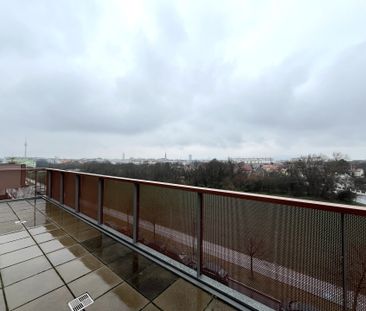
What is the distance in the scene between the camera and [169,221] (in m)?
2.31

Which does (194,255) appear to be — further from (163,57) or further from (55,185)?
(163,57)

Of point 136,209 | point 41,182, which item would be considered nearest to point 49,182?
point 41,182

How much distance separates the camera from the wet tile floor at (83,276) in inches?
67.7

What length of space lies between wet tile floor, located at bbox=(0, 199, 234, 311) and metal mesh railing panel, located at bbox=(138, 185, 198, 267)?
0.21 metres

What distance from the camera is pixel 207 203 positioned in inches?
77.3

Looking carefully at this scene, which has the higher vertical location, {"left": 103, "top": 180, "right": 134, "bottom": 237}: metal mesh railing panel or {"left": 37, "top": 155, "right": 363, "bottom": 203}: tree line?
{"left": 103, "top": 180, "right": 134, "bottom": 237}: metal mesh railing panel

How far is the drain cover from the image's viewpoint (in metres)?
1.65

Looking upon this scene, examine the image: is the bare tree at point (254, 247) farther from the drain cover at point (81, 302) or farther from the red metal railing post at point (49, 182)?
the red metal railing post at point (49, 182)

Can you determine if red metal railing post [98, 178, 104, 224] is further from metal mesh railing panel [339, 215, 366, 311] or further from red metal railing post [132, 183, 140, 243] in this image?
metal mesh railing panel [339, 215, 366, 311]

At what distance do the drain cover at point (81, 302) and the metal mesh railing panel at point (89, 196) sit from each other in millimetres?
1869

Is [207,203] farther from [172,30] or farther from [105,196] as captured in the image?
[172,30]

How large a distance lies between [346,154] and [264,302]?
3837 cm

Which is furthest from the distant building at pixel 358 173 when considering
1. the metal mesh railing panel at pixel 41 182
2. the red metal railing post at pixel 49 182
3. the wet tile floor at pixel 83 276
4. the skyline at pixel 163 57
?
the metal mesh railing panel at pixel 41 182

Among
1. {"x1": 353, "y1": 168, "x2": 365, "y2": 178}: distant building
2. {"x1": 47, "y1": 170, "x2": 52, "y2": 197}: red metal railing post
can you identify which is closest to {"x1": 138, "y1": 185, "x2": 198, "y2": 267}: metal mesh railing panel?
{"x1": 47, "y1": 170, "x2": 52, "y2": 197}: red metal railing post
